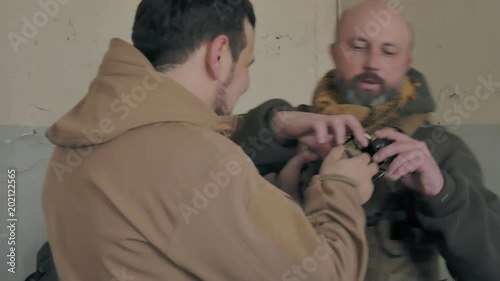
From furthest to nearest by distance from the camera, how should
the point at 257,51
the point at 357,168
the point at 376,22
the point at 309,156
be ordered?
the point at 257,51
the point at 376,22
the point at 309,156
the point at 357,168

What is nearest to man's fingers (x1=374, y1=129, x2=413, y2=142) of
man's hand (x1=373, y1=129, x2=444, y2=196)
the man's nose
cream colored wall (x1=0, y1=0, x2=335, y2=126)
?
man's hand (x1=373, y1=129, x2=444, y2=196)

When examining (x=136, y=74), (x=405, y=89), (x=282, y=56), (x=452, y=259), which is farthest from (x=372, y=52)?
(x=282, y=56)

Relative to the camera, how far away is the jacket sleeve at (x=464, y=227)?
0.93m

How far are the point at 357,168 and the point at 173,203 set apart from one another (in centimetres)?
29

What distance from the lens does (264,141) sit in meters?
1.13

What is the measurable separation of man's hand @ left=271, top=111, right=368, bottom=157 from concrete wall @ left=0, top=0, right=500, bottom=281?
866 millimetres

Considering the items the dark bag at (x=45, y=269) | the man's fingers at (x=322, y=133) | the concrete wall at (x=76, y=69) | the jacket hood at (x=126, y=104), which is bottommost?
the dark bag at (x=45, y=269)

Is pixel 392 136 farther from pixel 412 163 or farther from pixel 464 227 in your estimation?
pixel 464 227

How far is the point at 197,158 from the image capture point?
77 cm

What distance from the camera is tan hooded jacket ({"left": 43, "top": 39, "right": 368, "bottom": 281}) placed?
760 millimetres

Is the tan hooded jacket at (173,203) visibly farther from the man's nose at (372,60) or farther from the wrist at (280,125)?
the man's nose at (372,60)

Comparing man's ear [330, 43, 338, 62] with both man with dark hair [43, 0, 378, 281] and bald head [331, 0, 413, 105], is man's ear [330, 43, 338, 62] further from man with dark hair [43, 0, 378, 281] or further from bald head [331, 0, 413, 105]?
man with dark hair [43, 0, 378, 281]

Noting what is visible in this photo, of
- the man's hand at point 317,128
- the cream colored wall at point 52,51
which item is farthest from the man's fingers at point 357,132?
the cream colored wall at point 52,51

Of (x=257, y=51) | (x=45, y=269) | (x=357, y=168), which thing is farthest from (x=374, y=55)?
(x=257, y=51)
